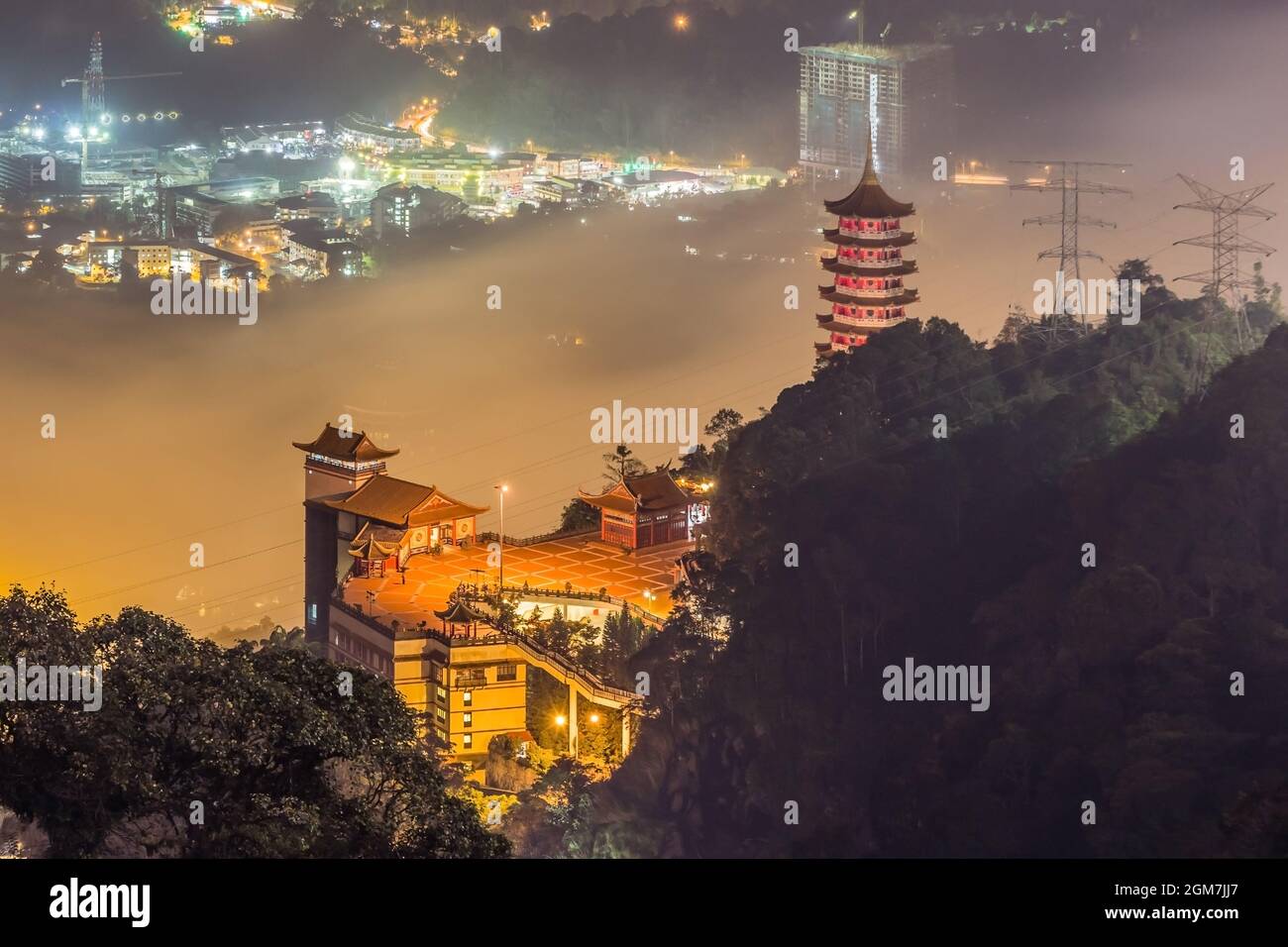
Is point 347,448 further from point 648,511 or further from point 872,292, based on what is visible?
point 872,292

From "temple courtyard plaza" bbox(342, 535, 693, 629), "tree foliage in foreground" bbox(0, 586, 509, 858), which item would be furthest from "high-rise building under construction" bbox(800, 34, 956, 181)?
"tree foliage in foreground" bbox(0, 586, 509, 858)

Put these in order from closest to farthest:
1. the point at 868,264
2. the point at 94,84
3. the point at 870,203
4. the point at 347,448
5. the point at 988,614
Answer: the point at 988,614 < the point at 347,448 < the point at 870,203 < the point at 868,264 < the point at 94,84

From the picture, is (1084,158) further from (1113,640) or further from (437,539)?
(1113,640)

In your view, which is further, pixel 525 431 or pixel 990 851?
pixel 525 431

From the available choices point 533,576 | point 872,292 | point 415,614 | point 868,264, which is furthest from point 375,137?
point 415,614

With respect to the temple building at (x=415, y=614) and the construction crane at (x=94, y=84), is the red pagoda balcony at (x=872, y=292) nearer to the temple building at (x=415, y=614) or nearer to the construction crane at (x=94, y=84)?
the temple building at (x=415, y=614)

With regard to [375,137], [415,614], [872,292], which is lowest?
[415,614]

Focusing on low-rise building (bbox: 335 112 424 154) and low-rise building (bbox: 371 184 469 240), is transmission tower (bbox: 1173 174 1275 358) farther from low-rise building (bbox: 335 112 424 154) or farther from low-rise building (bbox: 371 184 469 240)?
low-rise building (bbox: 335 112 424 154)
